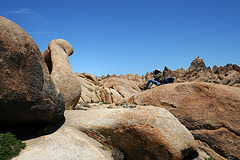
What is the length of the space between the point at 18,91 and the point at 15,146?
126cm

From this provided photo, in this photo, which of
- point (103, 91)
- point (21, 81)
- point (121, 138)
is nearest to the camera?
point (21, 81)

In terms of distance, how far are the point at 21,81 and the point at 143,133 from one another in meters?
3.49

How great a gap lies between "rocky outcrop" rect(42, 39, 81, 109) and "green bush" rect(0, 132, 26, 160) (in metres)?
3.68

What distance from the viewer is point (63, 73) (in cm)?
785

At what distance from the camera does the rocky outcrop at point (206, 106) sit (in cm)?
Answer: 609

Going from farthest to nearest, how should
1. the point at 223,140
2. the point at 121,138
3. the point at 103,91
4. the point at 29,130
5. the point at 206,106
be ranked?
the point at 103,91 → the point at 206,106 → the point at 223,140 → the point at 121,138 → the point at 29,130

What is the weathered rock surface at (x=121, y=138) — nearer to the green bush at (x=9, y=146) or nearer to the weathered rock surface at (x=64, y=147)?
the weathered rock surface at (x=64, y=147)

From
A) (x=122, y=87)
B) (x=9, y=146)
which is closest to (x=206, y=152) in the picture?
(x=9, y=146)

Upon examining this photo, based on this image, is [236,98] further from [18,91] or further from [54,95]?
[18,91]

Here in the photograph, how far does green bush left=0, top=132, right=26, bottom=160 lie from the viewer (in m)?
3.62

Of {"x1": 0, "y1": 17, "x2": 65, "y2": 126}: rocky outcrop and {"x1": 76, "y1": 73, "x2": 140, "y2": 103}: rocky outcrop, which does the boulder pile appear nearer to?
{"x1": 0, "y1": 17, "x2": 65, "y2": 126}: rocky outcrop

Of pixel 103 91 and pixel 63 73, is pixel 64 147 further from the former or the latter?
pixel 103 91

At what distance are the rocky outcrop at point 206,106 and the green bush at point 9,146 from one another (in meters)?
5.74

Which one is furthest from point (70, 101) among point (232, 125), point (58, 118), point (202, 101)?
point (232, 125)
